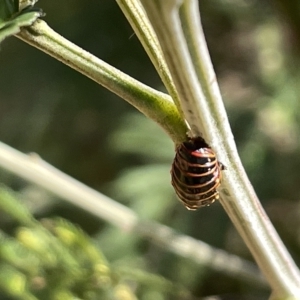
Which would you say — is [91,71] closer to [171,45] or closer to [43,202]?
[171,45]

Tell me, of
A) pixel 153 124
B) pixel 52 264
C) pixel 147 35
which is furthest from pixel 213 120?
pixel 153 124

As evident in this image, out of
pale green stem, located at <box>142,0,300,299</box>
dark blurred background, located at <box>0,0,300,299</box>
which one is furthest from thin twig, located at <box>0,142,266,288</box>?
pale green stem, located at <box>142,0,300,299</box>

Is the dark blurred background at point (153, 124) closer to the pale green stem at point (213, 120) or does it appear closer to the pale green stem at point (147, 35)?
the pale green stem at point (213, 120)

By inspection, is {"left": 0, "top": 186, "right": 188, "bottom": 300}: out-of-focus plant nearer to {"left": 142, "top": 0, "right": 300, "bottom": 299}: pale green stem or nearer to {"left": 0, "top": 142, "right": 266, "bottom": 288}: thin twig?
{"left": 0, "top": 142, "right": 266, "bottom": 288}: thin twig

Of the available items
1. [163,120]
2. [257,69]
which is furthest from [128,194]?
[163,120]

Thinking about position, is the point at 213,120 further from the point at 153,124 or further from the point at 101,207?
the point at 153,124

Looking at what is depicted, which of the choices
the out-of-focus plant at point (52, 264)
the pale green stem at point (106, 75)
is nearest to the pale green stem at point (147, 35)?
the pale green stem at point (106, 75)
